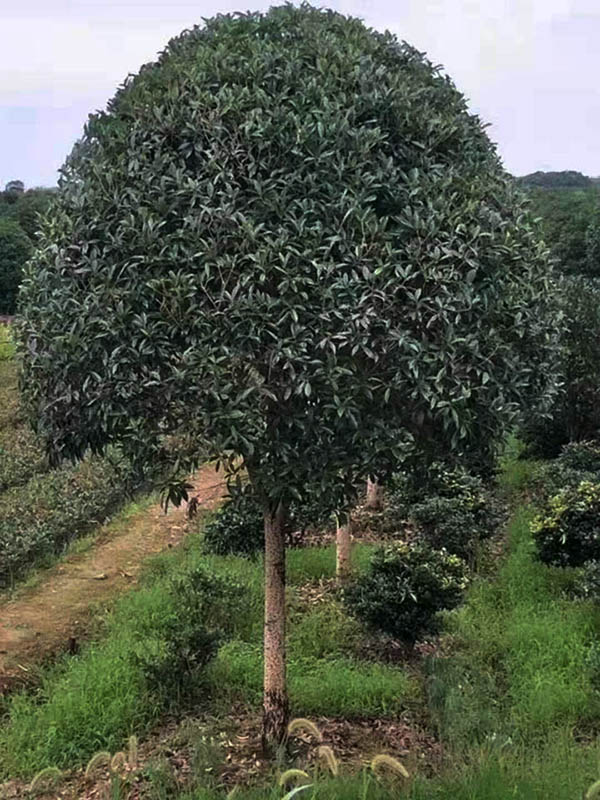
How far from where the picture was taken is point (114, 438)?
3.83 metres

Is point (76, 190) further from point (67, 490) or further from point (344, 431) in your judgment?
point (67, 490)

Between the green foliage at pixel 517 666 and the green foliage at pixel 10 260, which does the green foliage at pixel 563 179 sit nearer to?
the green foliage at pixel 10 260

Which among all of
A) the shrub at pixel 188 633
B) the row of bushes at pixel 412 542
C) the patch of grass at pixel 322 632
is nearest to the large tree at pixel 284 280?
the row of bushes at pixel 412 542

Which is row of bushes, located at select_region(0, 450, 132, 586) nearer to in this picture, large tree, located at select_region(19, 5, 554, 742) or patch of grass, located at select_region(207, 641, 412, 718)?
patch of grass, located at select_region(207, 641, 412, 718)

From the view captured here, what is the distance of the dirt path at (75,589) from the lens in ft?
20.2

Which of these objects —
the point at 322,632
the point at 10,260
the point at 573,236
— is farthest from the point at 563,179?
the point at 322,632

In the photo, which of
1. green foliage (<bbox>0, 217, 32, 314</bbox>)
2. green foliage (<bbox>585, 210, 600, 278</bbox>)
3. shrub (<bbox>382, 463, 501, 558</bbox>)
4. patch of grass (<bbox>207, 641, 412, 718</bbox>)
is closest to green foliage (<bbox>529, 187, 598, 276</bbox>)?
green foliage (<bbox>585, 210, 600, 278</bbox>)

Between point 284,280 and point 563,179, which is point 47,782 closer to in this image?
point 284,280

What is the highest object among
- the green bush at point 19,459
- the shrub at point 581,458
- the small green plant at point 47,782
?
the shrub at point 581,458

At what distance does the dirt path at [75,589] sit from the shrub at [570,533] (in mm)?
2765

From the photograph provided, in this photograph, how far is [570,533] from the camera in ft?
22.8

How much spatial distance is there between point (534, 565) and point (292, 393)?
188 inches

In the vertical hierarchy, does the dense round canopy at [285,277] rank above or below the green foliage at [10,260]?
below

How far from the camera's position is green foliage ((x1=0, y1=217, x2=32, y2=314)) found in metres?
33.3
